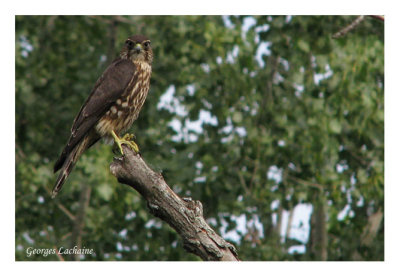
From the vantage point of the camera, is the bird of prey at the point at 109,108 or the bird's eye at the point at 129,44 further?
the bird's eye at the point at 129,44

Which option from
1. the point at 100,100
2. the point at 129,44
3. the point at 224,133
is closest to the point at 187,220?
the point at 100,100

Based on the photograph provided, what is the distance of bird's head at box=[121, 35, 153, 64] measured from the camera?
5.38 metres

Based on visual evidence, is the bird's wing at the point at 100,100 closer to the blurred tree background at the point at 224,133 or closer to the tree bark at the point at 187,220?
the tree bark at the point at 187,220

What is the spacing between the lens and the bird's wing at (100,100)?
479cm

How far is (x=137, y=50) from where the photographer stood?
211 inches

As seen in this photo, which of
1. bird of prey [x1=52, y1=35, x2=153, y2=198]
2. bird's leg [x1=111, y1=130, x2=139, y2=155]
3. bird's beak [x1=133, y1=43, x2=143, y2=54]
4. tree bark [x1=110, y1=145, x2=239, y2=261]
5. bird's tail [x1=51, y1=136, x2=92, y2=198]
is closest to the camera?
tree bark [x1=110, y1=145, x2=239, y2=261]

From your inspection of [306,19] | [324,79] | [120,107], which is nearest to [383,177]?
[324,79]

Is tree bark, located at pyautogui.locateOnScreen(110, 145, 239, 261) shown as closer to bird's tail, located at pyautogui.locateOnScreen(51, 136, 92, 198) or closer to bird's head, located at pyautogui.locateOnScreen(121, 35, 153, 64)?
bird's tail, located at pyautogui.locateOnScreen(51, 136, 92, 198)

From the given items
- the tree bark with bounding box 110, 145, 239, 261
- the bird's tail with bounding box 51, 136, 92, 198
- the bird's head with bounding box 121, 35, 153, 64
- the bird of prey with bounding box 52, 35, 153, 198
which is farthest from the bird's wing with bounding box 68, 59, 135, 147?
the tree bark with bounding box 110, 145, 239, 261

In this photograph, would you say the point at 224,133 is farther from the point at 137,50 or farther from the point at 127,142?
the point at 127,142

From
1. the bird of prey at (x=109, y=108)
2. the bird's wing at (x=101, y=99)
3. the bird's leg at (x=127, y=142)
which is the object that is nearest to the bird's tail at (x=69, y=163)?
the bird of prey at (x=109, y=108)

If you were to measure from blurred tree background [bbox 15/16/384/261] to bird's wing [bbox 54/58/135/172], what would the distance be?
2581mm

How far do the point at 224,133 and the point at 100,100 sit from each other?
3.59 metres

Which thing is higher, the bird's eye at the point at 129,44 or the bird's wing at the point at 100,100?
the bird's eye at the point at 129,44
